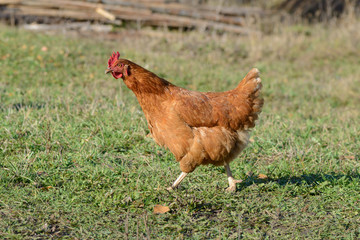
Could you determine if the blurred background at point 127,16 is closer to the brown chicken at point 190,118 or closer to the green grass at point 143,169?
the green grass at point 143,169

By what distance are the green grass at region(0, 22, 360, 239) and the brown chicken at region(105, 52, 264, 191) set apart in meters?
0.41

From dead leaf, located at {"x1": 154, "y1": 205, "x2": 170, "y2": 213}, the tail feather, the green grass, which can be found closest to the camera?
the green grass

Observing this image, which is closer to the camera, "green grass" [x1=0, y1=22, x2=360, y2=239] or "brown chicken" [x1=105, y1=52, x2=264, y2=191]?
"green grass" [x1=0, y1=22, x2=360, y2=239]

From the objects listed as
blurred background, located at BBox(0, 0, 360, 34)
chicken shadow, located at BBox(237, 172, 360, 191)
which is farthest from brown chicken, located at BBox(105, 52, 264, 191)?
blurred background, located at BBox(0, 0, 360, 34)

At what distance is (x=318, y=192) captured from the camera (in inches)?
173

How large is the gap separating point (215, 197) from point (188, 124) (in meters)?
0.77

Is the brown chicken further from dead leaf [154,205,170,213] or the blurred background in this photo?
the blurred background

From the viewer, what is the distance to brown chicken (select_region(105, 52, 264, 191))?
4121 mm

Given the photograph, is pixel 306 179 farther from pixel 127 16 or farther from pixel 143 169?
pixel 127 16

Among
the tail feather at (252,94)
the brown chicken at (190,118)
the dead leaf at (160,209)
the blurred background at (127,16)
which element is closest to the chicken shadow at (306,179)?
the brown chicken at (190,118)

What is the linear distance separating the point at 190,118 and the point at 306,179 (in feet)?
4.94

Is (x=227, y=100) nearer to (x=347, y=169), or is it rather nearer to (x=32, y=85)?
(x=347, y=169)

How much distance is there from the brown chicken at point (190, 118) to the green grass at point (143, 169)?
407 mm

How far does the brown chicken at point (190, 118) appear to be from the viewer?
412 centimetres
